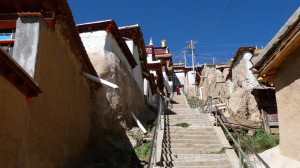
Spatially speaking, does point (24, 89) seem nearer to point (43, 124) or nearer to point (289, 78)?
point (43, 124)

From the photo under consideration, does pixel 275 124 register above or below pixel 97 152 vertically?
above

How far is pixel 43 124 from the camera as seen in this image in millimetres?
8039

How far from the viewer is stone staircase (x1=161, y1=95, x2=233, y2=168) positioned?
34.2 feet

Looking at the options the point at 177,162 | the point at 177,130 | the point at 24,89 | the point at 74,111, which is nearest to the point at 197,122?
the point at 177,130

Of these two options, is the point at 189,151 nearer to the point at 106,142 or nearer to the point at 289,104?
the point at 106,142

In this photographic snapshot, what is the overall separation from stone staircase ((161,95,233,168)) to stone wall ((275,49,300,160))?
526 centimetres

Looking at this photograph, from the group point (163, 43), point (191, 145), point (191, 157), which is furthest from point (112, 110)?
point (163, 43)

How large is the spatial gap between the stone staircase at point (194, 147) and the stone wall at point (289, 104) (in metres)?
5.26

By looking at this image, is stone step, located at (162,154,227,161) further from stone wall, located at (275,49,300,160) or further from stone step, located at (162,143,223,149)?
stone wall, located at (275,49,300,160)

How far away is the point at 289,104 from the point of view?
5.07 meters

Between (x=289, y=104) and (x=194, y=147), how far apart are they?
7339 mm

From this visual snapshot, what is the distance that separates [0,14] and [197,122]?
10763 millimetres

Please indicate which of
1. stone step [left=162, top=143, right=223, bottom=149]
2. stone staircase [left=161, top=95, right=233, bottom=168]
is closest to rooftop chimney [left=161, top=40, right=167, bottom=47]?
stone staircase [left=161, top=95, right=233, bottom=168]

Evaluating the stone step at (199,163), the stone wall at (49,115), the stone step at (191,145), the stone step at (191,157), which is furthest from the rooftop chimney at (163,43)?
the stone step at (199,163)
